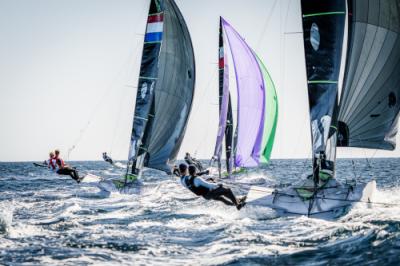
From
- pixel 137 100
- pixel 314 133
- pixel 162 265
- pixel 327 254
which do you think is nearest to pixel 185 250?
pixel 162 265

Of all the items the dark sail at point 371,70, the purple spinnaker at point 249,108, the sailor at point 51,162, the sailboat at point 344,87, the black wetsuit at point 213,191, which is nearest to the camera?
the black wetsuit at point 213,191

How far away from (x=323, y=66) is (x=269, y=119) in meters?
12.6

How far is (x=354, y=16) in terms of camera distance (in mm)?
15328

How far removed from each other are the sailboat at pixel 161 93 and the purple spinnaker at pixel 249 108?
274 centimetres

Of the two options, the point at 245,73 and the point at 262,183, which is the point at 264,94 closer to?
the point at 245,73

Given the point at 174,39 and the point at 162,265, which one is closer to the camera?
the point at 162,265

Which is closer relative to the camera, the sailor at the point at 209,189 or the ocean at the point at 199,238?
the ocean at the point at 199,238

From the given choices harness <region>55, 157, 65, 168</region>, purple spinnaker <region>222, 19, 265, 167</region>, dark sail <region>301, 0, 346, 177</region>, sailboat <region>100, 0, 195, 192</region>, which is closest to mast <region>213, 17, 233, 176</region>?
purple spinnaker <region>222, 19, 265, 167</region>

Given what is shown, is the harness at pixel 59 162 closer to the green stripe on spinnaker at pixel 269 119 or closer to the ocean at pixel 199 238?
the ocean at pixel 199 238

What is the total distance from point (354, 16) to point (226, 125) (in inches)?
601

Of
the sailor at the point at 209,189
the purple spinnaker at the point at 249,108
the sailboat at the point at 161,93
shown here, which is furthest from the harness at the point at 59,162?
the purple spinnaker at the point at 249,108

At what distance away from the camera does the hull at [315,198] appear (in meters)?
12.6

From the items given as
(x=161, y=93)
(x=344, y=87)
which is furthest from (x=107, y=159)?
(x=344, y=87)

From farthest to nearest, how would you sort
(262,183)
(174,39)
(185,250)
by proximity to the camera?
(262,183)
(174,39)
(185,250)
